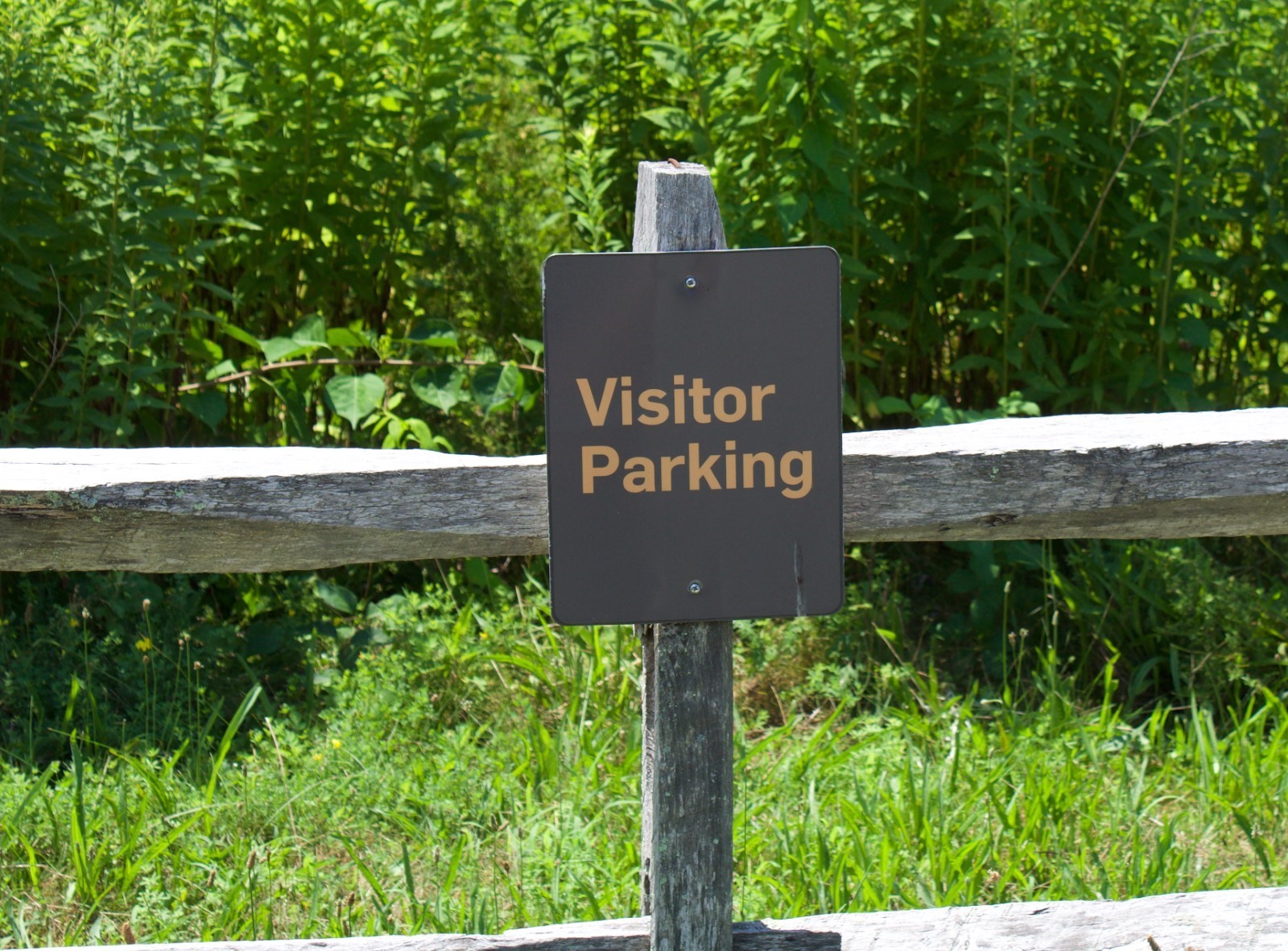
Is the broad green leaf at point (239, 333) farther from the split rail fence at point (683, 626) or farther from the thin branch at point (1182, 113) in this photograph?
the thin branch at point (1182, 113)

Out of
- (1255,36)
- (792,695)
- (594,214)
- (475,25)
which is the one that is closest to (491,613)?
(792,695)

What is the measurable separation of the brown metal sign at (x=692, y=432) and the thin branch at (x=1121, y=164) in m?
2.11

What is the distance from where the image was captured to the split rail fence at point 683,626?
1.55m

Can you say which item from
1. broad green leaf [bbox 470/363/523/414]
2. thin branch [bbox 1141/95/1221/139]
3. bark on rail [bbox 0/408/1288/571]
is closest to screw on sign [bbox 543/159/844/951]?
bark on rail [bbox 0/408/1288/571]

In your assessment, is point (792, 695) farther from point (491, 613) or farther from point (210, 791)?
point (210, 791)

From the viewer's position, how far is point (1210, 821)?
2.71m

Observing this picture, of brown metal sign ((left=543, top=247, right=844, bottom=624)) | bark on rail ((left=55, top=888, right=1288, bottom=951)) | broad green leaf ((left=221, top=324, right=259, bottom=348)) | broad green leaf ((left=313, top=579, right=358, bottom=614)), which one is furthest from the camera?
broad green leaf ((left=313, top=579, right=358, bottom=614))

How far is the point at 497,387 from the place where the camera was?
3.51 m

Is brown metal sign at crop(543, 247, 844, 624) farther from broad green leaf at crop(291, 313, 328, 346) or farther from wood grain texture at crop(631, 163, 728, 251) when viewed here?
broad green leaf at crop(291, 313, 328, 346)

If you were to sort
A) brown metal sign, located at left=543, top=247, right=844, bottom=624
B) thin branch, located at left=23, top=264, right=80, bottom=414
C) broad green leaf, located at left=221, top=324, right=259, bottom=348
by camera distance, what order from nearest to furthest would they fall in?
brown metal sign, located at left=543, top=247, right=844, bottom=624
thin branch, located at left=23, top=264, right=80, bottom=414
broad green leaf, located at left=221, top=324, right=259, bottom=348

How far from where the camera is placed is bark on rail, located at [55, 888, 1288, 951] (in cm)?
169

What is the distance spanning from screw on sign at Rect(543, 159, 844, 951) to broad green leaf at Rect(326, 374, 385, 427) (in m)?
2.03

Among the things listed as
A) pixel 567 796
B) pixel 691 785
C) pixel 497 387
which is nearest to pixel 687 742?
pixel 691 785

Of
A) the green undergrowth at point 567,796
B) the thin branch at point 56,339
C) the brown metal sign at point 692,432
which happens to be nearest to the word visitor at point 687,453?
the brown metal sign at point 692,432
